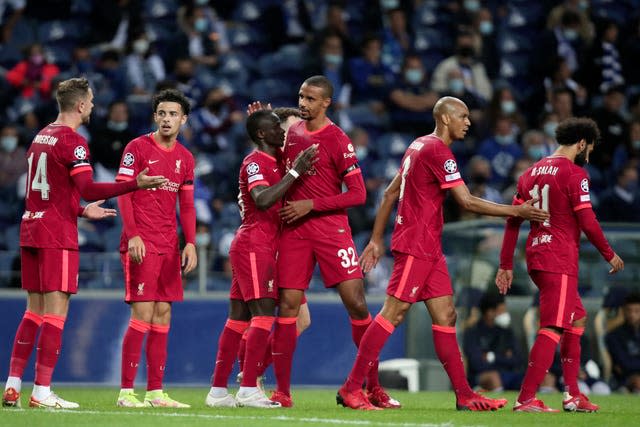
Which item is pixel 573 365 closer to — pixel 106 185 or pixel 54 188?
pixel 106 185

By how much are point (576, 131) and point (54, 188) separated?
3.66 meters

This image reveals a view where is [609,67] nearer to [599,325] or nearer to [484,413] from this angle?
[599,325]

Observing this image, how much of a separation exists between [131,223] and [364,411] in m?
2.03

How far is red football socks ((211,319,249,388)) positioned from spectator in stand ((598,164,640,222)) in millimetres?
7394

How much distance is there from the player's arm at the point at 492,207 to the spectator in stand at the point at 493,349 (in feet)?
13.1

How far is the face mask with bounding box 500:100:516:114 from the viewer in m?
17.0

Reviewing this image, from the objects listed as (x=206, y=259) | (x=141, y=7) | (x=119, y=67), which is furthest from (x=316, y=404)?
(x=141, y=7)

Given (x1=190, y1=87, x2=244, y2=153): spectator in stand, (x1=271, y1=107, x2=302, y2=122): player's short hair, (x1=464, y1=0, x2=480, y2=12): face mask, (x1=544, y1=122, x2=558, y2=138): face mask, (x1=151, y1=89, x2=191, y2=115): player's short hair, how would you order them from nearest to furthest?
(x1=151, y1=89, x2=191, y2=115): player's short hair → (x1=271, y1=107, x2=302, y2=122): player's short hair → (x1=190, y1=87, x2=244, y2=153): spectator in stand → (x1=544, y1=122, x2=558, y2=138): face mask → (x1=464, y1=0, x2=480, y2=12): face mask

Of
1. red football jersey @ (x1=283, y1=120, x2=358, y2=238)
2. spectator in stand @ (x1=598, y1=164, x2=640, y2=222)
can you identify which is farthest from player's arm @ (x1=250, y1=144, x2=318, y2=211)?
spectator in stand @ (x1=598, y1=164, x2=640, y2=222)

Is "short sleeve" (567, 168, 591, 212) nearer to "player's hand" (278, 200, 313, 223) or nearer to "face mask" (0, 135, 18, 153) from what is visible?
"player's hand" (278, 200, 313, 223)

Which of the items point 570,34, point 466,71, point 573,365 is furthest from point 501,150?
point 573,365

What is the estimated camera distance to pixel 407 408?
364 inches

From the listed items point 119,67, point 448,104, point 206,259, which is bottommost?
point 206,259

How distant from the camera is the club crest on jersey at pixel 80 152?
8375 mm
